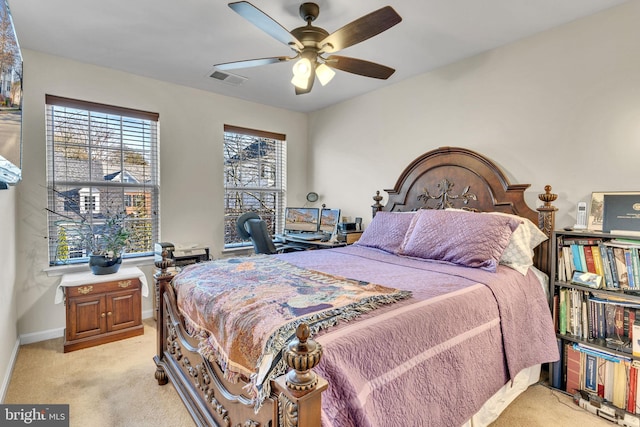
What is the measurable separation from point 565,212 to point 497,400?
4.96ft

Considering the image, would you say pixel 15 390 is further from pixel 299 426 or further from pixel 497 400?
pixel 497 400

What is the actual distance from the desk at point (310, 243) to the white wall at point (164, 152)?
33.6 inches

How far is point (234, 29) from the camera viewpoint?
95.2 inches

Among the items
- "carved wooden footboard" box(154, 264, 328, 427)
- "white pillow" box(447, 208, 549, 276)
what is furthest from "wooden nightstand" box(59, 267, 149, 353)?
"white pillow" box(447, 208, 549, 276)

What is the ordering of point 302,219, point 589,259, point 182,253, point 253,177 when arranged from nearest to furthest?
point 589,259 < point 182,253 < point 302,219 < point 253,177

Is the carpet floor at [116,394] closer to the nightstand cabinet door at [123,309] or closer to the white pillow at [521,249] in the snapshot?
the nightstand cabinet door at [123,309]

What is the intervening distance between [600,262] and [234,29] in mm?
3077

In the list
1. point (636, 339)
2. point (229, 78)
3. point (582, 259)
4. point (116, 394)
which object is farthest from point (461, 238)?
point (229, 78)

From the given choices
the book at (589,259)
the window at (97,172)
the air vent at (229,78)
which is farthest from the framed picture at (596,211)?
the window at (97,172)

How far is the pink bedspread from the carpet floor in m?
0.34

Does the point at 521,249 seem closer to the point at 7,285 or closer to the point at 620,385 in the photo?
the point at 620,385

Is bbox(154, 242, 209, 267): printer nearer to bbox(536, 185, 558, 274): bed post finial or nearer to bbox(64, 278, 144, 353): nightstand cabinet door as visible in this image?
bbox(64, 278, 144, 353): nightstand cabinet door

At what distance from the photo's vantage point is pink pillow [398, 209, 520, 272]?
2.09 metres

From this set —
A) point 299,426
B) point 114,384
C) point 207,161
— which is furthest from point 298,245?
point 299,426
